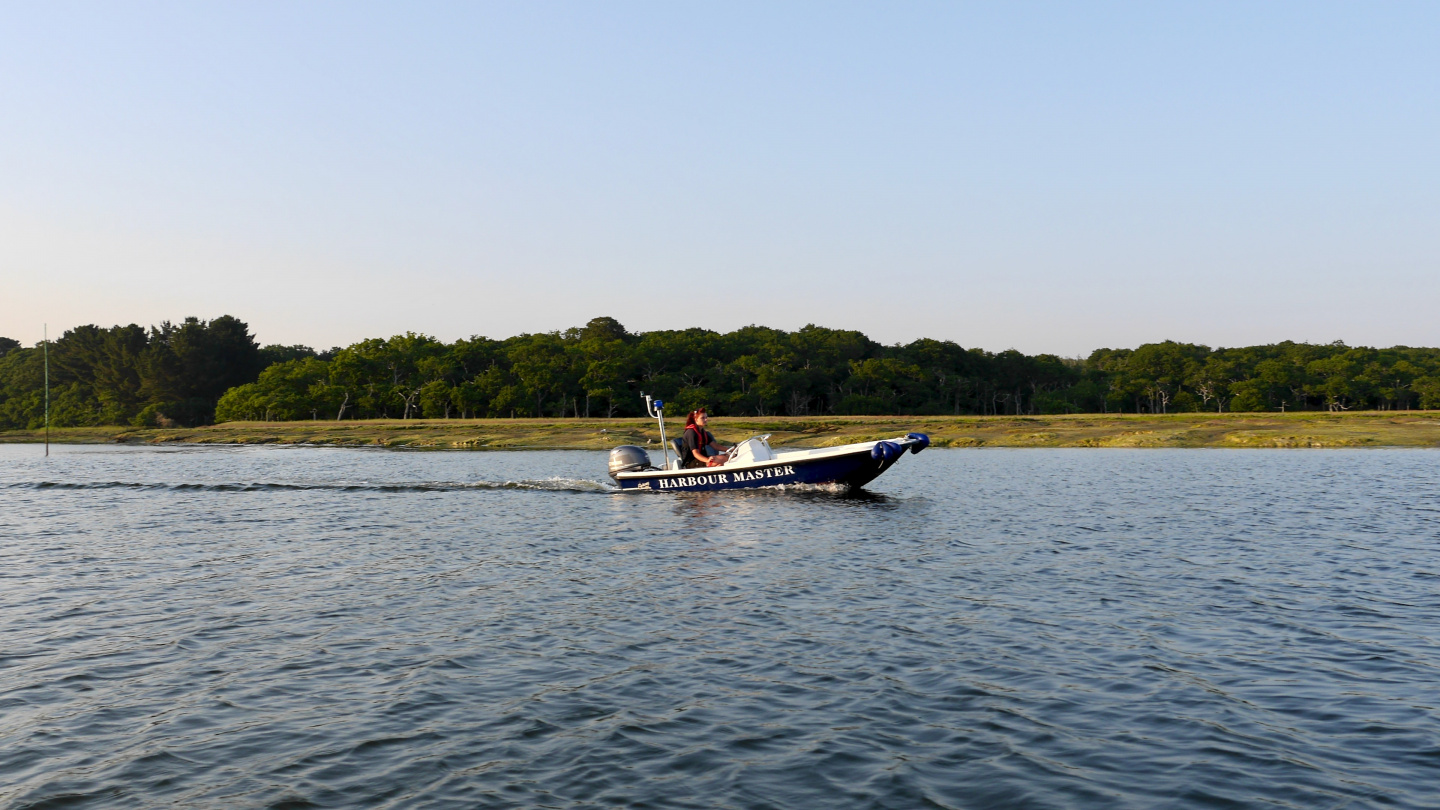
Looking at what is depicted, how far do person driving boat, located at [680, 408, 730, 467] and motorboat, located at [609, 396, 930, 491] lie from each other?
428mm

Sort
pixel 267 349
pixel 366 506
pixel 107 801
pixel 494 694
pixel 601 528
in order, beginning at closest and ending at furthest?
pixel 107 801, pixel 494 694, pixel 601 528, pixel 366 506, pixel 267 349

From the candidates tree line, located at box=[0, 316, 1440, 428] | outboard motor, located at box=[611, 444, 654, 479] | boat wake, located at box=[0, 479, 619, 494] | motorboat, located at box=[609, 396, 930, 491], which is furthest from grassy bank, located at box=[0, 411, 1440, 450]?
motorboat, located at box=[609, 396, 930, 491]

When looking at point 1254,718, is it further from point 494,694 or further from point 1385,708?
point 494,694

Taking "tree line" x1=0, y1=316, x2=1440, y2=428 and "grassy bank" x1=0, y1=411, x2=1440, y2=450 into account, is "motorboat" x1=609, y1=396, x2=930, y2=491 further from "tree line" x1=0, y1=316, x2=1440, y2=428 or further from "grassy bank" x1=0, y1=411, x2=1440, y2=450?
"tree line" x1=0, y1=316, x2=1440, y2=428

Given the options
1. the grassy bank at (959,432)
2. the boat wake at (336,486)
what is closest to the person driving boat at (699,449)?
the boat wake at (336,486)

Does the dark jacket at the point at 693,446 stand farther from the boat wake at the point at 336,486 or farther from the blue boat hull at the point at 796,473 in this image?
the boat wake at the point at 336,486

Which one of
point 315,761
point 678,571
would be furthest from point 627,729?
point 678,571

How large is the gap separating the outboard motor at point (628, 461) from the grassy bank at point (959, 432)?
33.5 meters

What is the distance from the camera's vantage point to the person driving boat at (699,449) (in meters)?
34.5

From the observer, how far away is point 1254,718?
31.8 ft

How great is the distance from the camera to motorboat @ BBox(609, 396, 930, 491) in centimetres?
3316

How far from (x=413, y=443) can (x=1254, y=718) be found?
8270 centimetres

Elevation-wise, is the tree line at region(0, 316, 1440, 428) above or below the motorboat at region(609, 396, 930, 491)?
above

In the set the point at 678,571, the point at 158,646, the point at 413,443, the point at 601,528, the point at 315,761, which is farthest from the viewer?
the point at 413,443
